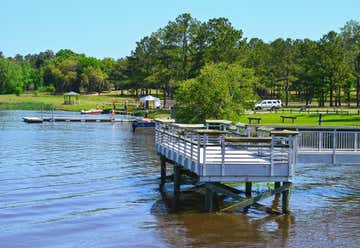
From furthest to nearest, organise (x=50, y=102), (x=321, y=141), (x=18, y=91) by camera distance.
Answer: (x=18, y=91)
(x=50, y=102)
(x=321, y=141)

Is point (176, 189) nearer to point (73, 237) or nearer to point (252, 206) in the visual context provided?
point (252, 206)

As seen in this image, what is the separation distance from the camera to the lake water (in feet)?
73.9

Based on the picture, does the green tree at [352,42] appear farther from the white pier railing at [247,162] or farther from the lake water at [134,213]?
the white pier railing at [247,162]

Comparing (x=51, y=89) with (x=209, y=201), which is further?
(x=51, y=89)

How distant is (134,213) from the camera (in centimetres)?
2672

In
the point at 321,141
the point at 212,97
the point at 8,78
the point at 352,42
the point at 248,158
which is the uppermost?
the point at 352,42

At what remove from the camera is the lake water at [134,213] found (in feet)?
73.9

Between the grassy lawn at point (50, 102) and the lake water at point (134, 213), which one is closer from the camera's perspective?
the lake water at point (134, 213)

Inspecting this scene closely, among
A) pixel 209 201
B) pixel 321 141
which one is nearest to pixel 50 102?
pixel 321 141

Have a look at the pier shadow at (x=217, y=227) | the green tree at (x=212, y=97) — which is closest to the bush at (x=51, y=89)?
the green tree at (x=212, y=97)

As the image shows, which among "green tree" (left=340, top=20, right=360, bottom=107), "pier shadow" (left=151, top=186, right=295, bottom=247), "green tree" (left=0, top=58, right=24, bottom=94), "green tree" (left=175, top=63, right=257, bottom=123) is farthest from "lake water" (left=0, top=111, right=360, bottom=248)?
"green tree" (left=0, top=58, right=24, bottom=94)

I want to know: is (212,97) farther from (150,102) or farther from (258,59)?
(150,102)

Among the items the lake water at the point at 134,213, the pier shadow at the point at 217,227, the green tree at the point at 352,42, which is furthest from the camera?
the green tree at the point at 352,42

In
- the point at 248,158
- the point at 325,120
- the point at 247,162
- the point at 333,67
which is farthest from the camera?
the point at 333,67
